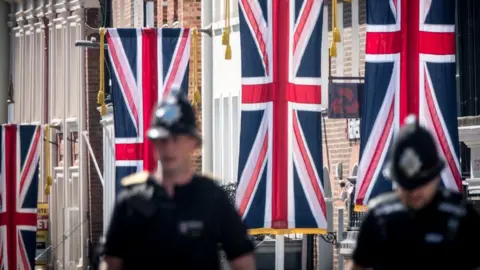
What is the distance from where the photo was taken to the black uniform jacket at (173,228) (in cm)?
853

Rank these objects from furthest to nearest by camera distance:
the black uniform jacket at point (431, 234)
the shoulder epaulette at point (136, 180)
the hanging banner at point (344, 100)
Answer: the hanging banner at point (344, 100) → the shoulder epaulette at point (136, 180) → the black uniform jacket at point (431, 234)

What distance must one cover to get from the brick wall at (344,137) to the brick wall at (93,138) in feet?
50.1

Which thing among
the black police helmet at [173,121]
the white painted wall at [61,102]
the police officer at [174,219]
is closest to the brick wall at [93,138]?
the white painted wall at [61,102]

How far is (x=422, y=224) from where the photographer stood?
8.48 metres

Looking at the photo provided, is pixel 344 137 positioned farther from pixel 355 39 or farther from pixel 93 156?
pixel 93 156

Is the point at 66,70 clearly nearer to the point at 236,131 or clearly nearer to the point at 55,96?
the point at 55,96

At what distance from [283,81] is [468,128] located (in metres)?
3.28

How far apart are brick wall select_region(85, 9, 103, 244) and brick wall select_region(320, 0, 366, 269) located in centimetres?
1528

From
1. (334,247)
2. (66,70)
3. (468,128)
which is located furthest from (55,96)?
(468,128)

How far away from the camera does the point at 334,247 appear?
2698 centimetres

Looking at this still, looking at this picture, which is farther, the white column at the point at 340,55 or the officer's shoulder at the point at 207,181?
the white column at the point at 340,55

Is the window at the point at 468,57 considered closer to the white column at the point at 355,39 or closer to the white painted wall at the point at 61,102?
the white column at the point at 355,39

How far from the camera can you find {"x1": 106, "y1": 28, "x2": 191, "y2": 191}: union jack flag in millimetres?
24125

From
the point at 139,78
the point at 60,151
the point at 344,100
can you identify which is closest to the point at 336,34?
the point at 344,100
